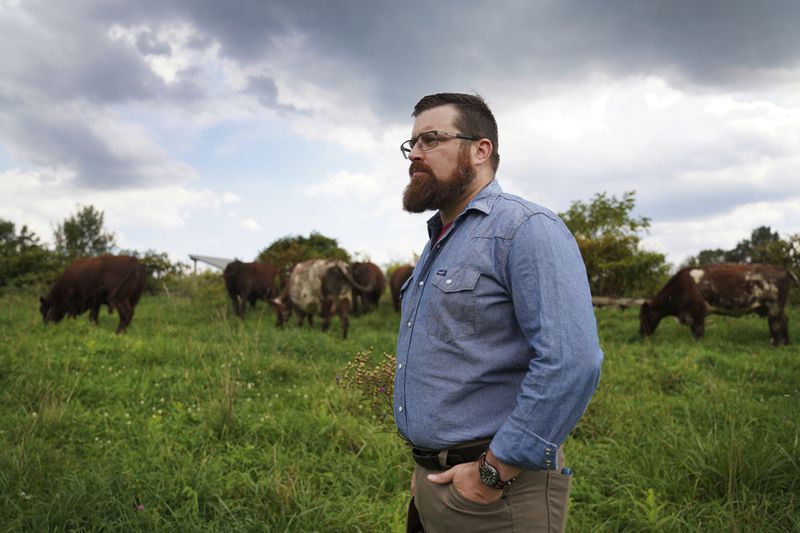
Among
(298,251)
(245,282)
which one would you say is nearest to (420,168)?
(245,282)

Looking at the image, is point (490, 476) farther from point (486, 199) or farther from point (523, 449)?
point (486, 199)

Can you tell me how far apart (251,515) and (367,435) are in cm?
155

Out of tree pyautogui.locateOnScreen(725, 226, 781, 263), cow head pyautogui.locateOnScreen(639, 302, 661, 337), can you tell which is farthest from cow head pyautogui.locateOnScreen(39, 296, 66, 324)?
tree pyautogui.locateOnScreen(725, 226, 781, 263)

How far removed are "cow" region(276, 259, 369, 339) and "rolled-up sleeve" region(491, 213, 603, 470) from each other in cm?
1154

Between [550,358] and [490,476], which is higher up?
[550,358]

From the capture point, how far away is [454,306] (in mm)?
2035

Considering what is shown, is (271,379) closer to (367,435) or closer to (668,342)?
(367,435)

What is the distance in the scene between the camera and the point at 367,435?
540cm

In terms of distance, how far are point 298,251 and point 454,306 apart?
21.8 meters

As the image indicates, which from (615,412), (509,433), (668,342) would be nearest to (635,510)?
(615,412)

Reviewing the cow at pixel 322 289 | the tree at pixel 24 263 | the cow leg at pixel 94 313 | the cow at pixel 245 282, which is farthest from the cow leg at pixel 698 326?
the tree at pixel 24 263

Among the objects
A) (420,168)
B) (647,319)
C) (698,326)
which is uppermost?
(420,168)

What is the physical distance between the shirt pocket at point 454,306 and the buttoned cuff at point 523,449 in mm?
368

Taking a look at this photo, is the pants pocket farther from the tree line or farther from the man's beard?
the tree line
